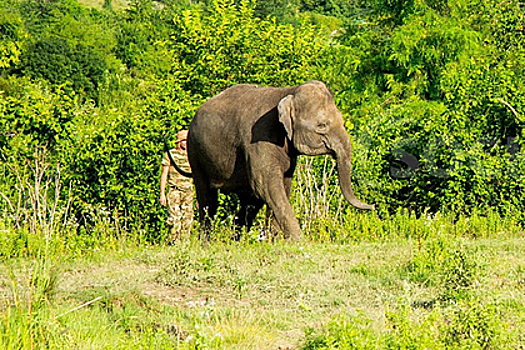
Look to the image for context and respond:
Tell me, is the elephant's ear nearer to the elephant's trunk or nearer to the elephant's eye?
the elephant's eye

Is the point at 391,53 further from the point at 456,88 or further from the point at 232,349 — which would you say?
the point at 232,349

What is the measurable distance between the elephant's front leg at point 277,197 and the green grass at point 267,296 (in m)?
0.38

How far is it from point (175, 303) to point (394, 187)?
655cm

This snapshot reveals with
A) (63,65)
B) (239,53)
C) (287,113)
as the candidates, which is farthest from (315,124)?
(63,65)

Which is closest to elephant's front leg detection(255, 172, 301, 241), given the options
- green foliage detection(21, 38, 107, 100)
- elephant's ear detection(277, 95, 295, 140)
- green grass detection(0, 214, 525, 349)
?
green grass detection(0, 214, 525, 349)

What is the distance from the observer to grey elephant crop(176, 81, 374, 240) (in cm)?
959

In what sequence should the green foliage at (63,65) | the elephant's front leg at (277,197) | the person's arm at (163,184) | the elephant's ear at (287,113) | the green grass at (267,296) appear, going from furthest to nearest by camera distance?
the green foliage at (63,65), the person's arm at (163,184), the elephant's front leg at (277,197), the elephant's ear at (287,113), the green grass at (267,296)

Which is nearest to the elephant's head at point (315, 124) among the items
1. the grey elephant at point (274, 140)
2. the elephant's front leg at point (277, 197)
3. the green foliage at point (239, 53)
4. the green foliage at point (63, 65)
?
the grey elephant at point (274, 140)

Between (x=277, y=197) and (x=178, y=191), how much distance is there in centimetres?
255

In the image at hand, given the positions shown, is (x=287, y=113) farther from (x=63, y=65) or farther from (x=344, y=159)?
(x=63, y=65)

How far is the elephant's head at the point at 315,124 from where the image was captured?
376 inches

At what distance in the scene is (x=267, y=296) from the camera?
7145mm

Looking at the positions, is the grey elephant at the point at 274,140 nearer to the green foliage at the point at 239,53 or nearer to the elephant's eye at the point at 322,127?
the elephant's eye at the point at 322,127

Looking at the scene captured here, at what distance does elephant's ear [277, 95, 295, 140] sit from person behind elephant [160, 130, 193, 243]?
2.71 metres
